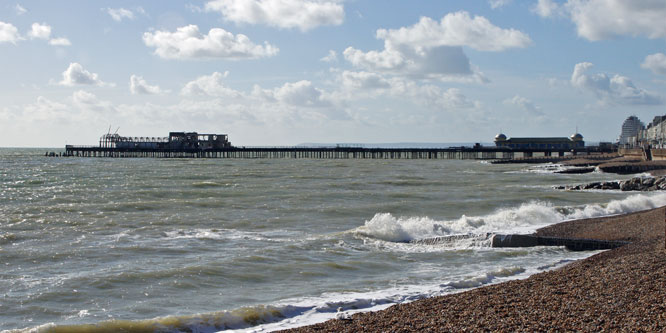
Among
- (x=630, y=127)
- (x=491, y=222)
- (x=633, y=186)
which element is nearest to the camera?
(x=491, y=222)

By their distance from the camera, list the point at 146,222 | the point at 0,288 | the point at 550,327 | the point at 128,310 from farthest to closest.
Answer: the point at 146,222 → the point at 0,288 → the point at 128,310 → the point at 550,327

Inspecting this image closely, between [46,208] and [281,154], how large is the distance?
7523 cm

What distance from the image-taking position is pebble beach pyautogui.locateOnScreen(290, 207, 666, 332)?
22.5 ft

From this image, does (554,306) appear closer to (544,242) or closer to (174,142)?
(544,242)

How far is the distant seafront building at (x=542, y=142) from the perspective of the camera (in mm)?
101625

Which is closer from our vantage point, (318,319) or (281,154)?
(318,319)

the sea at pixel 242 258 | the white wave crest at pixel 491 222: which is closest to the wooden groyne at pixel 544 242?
the sea at pixel 242 258

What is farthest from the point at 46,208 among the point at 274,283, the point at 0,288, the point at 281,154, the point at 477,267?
the point at 281,154

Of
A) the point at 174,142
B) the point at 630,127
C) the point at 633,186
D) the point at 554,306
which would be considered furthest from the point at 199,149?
the point at 630,127

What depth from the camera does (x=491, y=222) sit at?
19.7 metres

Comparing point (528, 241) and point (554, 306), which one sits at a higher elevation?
point (554, 306)

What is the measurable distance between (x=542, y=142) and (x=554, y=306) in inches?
3966

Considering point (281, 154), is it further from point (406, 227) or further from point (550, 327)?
point (550, 327)

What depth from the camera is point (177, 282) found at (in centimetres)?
1150
